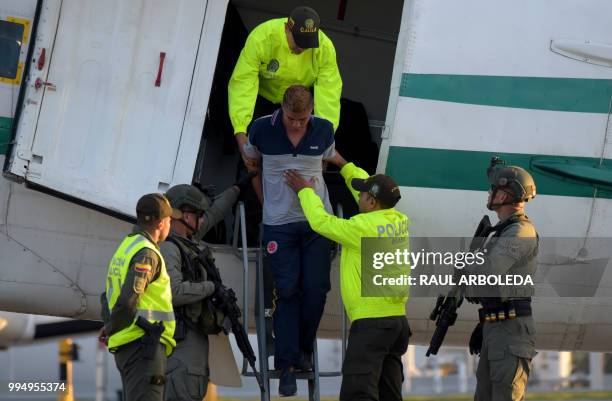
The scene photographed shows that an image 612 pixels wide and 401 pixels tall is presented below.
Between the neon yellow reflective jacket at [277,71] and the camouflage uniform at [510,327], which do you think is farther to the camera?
the neon yellow reflective jacket at [277,71]

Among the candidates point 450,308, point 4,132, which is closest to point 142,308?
point 4,132

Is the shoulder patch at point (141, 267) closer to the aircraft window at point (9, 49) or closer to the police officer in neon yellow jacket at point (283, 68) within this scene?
the police officer in neon yellow jacket at point (283, 68)

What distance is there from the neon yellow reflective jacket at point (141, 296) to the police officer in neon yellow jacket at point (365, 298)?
1026 millimetres

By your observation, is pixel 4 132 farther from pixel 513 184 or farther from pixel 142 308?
pixel 513 184

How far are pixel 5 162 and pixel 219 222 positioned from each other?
141 centimetres

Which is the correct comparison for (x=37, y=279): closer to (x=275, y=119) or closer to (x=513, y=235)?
(x=275, y=119)

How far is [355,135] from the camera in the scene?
26.5 ft

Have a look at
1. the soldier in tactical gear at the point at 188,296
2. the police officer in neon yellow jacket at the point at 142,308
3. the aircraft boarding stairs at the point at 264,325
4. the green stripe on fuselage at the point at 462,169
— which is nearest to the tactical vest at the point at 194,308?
the soldier in tactical gear at the point at 188,296

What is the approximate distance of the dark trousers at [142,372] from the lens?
576 centimetres

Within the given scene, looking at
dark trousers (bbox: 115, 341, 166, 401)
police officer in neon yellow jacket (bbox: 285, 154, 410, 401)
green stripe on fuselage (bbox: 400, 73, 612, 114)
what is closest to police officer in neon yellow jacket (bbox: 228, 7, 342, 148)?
green stripe on fuselage (bbox: 400, 73, 612, 114)

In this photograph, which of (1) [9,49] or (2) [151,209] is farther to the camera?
(1) [9,49]

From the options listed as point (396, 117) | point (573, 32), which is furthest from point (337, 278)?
point (573, 32)

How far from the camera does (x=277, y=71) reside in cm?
720

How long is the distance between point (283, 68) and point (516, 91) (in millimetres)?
1464
